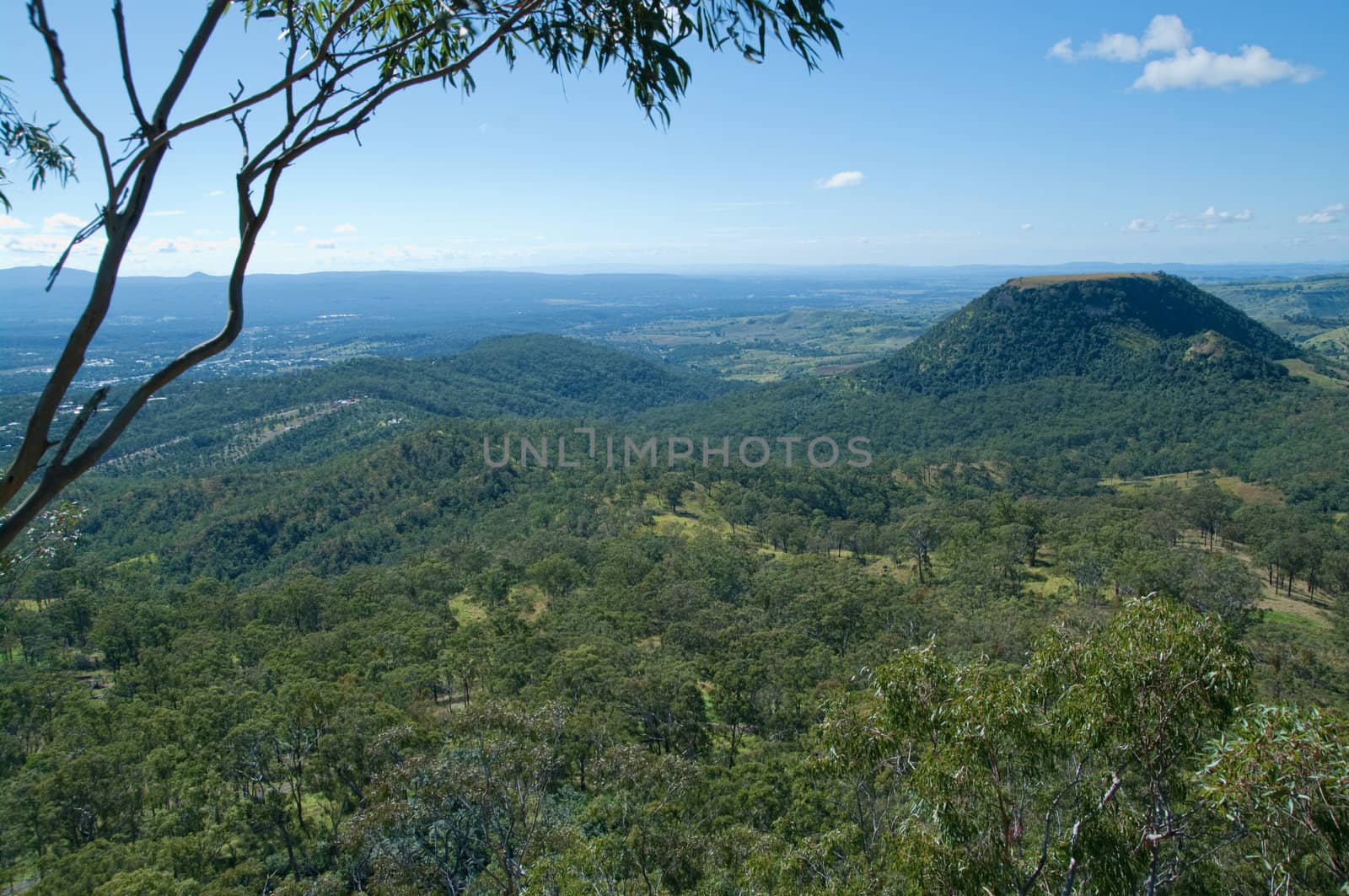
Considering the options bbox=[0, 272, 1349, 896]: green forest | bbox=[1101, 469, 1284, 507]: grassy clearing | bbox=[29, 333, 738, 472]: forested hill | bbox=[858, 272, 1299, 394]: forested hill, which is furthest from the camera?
bbox=[858, 272, 1299, 394]: forested hill

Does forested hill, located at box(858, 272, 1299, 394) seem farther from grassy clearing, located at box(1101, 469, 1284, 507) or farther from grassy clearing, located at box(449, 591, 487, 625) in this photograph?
grassy clearing, located at box(449, 591, 487, 625)

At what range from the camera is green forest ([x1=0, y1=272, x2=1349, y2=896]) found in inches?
210

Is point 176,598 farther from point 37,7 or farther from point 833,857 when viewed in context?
point 37,7

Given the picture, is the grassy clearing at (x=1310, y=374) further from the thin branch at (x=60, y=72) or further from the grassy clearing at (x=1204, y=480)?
the thin branch at (x=60, y=72)

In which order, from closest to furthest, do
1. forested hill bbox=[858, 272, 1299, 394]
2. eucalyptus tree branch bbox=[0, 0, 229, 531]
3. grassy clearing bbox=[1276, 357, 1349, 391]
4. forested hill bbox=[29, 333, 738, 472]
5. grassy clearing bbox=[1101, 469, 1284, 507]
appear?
eucalyptus tree branch bbox=[0, 0, 229, 531] < grassy clearing bbox=[1101, 469, 1284, 507] < grassy clearing bbox=[1276, 357, 1349, 391] < forested hill bbox=[29, 333, 738, 472] < forested hill bbox=[858, 272, 1299, 394]

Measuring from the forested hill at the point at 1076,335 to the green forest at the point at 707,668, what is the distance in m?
9.64

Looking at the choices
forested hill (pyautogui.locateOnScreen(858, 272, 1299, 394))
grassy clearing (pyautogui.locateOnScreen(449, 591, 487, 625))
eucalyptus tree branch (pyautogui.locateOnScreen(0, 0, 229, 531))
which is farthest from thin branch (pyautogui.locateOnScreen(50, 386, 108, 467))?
forested hill (pyautogui.locateOnScreen(858, 272, 1299, 394))

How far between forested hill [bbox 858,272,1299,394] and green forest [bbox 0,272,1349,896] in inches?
380

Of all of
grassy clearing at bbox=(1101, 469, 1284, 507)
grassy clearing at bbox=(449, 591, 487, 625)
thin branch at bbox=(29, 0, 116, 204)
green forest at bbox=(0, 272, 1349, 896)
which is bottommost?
grassy clearing at bbox=(1101, 469, 1284, 507)

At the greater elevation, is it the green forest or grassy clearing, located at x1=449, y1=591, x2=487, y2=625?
the green forest

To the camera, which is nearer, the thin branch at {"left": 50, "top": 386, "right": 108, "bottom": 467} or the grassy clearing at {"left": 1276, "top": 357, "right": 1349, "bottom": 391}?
the thin branch at {"left": 50, "top": 386, "right": 108, "bottom": 467}

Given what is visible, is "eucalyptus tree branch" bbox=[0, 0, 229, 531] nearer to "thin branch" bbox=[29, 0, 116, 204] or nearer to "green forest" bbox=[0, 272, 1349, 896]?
"thin branch" bbox=[29, 0, 116, 204]

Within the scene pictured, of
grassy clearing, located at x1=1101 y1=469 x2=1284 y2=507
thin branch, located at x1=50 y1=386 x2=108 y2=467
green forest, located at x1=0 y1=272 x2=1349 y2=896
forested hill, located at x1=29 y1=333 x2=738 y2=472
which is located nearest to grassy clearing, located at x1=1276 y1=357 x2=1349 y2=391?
green forest, located at x1=0 y1=272 x2=1349 y2=896

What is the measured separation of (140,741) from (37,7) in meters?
25.2
